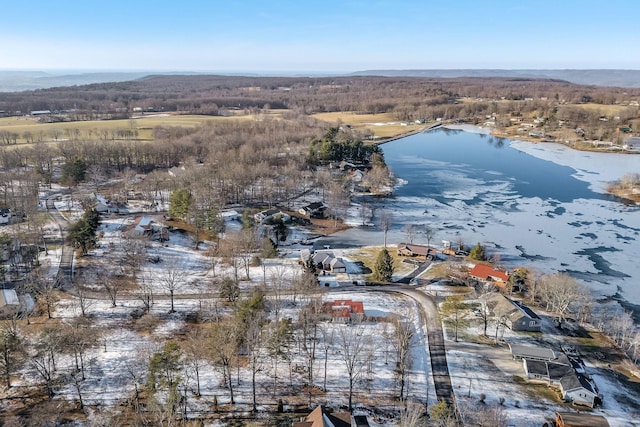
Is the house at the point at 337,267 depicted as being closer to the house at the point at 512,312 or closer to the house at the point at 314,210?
the house at the point at 512,312

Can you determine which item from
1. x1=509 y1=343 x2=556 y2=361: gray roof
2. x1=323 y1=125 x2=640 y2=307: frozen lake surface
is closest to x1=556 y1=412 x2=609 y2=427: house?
x1=509 y1=343 x2=556 y2=361: gray roof

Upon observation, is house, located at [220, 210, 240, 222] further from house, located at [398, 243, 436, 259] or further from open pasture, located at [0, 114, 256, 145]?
open pasture, located at [0, 114, 256, 145]

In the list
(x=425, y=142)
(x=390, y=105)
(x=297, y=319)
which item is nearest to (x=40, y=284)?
(x=297, y=319)

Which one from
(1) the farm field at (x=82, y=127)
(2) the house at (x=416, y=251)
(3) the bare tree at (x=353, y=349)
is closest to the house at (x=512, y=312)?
(2) the house at (x=416, y=251)

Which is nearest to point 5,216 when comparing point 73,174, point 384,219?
point 73,174

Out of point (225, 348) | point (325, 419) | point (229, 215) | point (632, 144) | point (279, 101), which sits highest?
point (279, 101)

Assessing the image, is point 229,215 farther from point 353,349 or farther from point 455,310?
point 353,349
